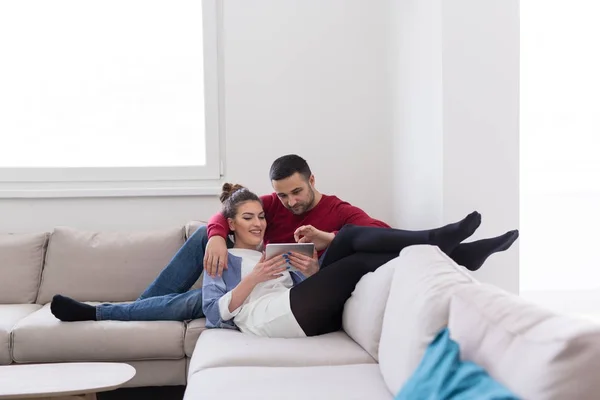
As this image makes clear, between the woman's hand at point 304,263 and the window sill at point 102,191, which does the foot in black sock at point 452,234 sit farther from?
the window sill at point 102,191

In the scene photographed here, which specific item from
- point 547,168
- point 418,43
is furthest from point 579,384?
point 547,168

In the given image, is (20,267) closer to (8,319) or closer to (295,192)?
(8,319)

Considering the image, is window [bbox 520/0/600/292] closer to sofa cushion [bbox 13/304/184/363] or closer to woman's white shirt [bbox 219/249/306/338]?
woman's white shirt [bbox 219/249/306/338]

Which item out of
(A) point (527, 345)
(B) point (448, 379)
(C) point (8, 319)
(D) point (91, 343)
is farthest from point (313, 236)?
(A) point (527, 345)

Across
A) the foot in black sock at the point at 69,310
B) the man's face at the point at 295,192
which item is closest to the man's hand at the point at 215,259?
the man's face at the point at 295,192

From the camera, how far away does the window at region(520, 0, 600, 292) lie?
4918 mm

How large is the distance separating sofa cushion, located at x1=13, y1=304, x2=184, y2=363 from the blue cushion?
1528 millimetres

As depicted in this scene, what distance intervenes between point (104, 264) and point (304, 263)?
121 centimetres

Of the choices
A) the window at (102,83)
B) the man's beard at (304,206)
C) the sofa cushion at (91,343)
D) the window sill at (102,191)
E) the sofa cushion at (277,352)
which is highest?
the window at (102,83)

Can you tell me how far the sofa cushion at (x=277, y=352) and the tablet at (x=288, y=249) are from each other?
0.34 m

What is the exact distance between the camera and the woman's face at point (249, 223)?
9.80 ft

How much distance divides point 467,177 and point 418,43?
2.39 ft

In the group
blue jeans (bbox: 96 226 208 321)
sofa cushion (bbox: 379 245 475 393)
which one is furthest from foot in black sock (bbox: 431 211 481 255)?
blue jeans (bbox: 96 226 208 321)

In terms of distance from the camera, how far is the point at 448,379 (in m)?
1.35
